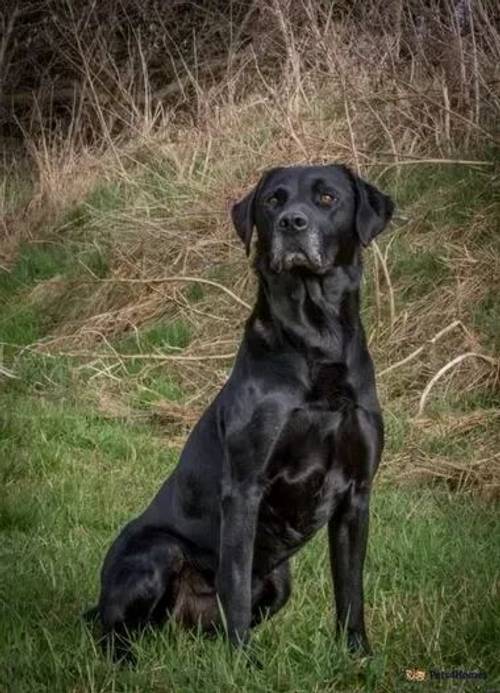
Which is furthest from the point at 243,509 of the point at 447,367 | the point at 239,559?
the point at 447,367

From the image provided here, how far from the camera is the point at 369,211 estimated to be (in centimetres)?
366

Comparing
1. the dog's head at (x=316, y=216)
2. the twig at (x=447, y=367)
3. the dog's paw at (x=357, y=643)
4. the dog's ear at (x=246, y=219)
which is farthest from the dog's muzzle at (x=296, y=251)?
the twig at (x=447, y=367)

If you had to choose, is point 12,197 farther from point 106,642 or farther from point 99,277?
point 106,642

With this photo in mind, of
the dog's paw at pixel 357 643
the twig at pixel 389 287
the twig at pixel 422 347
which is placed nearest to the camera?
the dog's paw at pixel 357 643

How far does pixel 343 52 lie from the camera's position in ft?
31.5

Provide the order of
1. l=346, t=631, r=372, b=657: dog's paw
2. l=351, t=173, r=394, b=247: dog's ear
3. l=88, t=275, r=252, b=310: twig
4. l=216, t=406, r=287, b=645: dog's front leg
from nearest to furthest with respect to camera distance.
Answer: l=216, t=406, r=287, b=645: dog's front leg → l=346, t=631, r=372, b=657: dog's paw → l=351, t=173, r=394, b=247: dog's ear → l=88, t=275, r=252, b=310: twig

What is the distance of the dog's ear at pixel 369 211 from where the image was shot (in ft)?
11.9

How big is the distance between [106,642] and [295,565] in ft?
3.73

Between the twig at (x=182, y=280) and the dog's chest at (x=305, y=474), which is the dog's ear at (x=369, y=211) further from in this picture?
the twig at (x=182, y=280)

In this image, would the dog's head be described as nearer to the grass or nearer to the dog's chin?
the dog's chin

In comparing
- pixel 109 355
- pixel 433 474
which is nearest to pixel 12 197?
pixel 109 355

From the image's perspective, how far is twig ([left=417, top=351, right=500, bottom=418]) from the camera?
20.7ft

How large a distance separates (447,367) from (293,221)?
3.05 metres

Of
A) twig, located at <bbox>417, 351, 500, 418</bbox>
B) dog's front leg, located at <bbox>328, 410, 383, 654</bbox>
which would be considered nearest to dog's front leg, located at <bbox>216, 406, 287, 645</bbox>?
dog's front leg, located at <bbox>328, 410, 383, 654</bbox>
